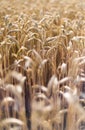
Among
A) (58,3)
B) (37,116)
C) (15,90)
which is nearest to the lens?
(37,116)

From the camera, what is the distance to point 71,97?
0.80 meters

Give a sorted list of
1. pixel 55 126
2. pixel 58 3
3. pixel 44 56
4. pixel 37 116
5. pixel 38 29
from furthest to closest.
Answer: pixel 58 3 → pixel 38 29 → pixel 44 56 → pixel 55 126 → pixel 37 116

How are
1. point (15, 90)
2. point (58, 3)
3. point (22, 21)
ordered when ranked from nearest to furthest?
point (15, 90)
point (22, 21)
point (58, 3)

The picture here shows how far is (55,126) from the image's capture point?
1.13 metres

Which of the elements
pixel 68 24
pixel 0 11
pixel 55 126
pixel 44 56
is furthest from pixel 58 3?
pixel 55 126

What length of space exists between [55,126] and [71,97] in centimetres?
36

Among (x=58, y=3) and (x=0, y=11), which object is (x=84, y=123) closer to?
(x=0, y=11)

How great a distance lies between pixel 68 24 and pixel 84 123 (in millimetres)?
760

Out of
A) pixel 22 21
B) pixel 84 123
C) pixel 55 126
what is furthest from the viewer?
pixel 22 21

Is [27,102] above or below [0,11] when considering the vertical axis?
below

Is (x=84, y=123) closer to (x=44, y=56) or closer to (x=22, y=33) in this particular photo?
(x=44, y=56)

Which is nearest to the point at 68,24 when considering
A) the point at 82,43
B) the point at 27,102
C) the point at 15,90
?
the point at 82,43

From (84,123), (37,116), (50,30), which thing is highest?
(50,30)

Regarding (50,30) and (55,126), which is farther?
(50,30)
